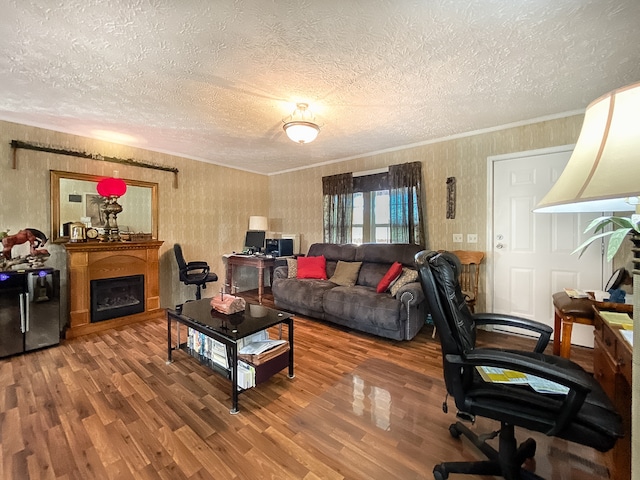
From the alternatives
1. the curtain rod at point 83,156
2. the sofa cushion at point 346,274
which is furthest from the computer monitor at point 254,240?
the sofa cushion at point 346,274

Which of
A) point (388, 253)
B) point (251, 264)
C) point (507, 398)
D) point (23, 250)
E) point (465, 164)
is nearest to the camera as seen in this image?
point (507, 398)

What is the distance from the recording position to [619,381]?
137 cm

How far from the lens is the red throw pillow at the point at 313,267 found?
4014 mm

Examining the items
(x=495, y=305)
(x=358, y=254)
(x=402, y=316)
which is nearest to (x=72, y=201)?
(x=358, y=254)

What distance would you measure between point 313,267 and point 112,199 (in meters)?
2.76

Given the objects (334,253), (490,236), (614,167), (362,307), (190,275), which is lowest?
(362,307)

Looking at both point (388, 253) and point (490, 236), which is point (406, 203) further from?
point (490, 236)

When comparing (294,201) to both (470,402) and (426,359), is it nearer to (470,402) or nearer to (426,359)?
(426,359)

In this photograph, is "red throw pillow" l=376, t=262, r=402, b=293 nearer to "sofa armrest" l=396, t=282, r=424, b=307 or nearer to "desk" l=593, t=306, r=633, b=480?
"sofa armrest" l=396, t=282, r=424, b=307

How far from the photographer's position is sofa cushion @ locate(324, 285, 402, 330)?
112 inches

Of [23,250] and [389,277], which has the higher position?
[23,250]

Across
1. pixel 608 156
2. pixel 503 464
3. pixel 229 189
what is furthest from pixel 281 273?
pixel 608 156

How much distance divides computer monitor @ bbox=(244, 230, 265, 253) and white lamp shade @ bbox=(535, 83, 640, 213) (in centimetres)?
460

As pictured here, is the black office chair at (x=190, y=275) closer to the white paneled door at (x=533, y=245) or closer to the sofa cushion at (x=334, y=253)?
the sofa cushion at (x=334, y=253)
